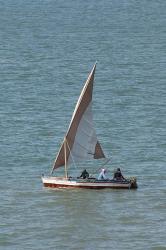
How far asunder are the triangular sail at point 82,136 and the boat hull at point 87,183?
222 cm

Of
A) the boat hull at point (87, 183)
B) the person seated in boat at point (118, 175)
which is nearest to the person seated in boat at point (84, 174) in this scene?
the boat hull at point (87, 183)

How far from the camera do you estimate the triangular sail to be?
90312mm

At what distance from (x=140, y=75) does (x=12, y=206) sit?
Result: 61088 mm

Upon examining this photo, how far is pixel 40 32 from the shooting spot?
634 feet

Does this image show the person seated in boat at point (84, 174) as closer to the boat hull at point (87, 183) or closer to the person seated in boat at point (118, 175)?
the boat hull at point (87, 183)

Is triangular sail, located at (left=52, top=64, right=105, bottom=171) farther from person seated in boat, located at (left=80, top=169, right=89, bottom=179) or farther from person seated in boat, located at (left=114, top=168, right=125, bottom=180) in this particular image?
Answer: person seated in boat, located at (left=114, top=168, right=125, bottom=180)

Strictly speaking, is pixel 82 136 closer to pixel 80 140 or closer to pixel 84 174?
pixel 80 140

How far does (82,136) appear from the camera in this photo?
91000 millimetres

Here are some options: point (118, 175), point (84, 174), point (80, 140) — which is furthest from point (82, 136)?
point (118, 175)

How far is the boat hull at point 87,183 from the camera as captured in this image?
87375mm

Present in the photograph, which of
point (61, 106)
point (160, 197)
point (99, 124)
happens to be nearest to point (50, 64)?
point (61, 106)

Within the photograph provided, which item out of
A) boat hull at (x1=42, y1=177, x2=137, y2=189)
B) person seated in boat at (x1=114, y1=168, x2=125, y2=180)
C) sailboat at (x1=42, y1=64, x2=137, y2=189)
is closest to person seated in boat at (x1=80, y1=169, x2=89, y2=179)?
boat hull at (x1=42, y1=177, x2=137, y2=189)

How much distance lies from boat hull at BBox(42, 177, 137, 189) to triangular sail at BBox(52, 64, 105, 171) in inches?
87.2

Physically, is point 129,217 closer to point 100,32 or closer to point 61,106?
point 61,106
